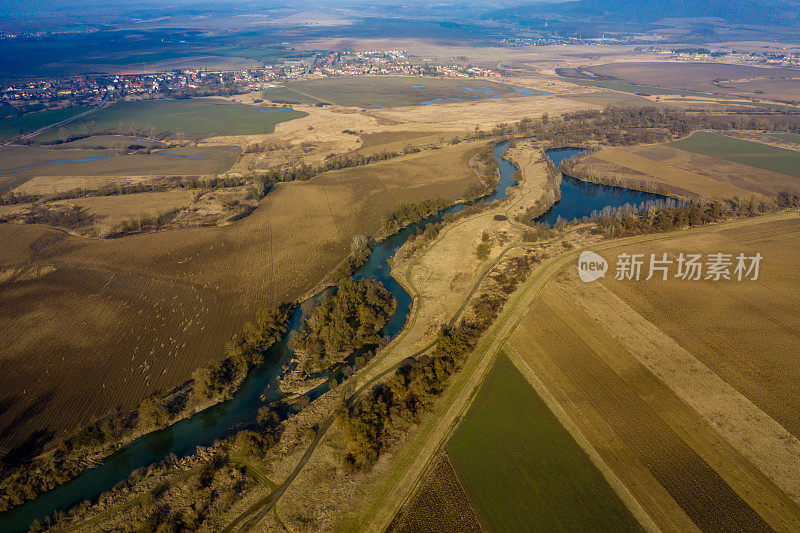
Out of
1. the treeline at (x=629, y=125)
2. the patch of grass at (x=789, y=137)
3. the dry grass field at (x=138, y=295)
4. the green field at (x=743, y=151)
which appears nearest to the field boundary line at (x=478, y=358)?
the dry grass field at (x=138, y=295)

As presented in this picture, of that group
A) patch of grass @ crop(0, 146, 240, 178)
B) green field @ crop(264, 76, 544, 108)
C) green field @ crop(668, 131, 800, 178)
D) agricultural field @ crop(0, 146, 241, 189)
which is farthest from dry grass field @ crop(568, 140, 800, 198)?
patch of grass @ crop(0, 146, 240, 178)

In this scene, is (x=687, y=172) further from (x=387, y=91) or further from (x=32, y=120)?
(x=32, y=120)

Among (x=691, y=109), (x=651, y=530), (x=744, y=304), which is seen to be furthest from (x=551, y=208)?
(x=691, y=109)

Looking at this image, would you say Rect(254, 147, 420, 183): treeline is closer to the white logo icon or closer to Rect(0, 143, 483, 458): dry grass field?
Rect(0, 143, 483, 458): dry grass field

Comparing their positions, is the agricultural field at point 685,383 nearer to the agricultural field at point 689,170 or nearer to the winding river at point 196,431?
the winding river at point 196,431

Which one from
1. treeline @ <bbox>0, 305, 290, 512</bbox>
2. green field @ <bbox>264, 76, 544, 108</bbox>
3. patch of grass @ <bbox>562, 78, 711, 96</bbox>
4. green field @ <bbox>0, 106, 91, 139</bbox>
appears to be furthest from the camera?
patch of grass @ <bbox>562, 78, 711, 96</bbox>
